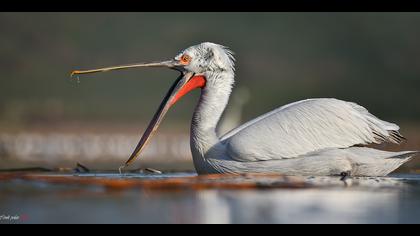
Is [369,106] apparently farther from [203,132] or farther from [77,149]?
[203,132]

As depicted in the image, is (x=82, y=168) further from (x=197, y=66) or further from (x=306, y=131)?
(x=306, y=131)

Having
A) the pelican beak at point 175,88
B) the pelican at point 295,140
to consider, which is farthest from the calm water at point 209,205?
the pelican beak at point 175,88

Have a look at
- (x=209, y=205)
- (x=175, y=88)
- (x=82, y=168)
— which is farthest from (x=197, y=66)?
(x=209, y=205)

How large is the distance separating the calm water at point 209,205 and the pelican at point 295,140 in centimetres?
68

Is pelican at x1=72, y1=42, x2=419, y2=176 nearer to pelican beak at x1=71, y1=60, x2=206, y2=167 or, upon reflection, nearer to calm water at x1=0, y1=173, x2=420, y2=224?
pelican beak at x1=71, y1=60, x2=206, y2=167

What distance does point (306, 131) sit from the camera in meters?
9.30

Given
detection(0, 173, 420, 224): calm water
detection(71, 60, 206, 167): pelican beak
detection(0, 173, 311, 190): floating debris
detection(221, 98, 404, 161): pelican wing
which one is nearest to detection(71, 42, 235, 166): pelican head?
detection(71, 60, 206, 167): pelican beak

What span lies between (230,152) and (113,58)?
7641 centimetres

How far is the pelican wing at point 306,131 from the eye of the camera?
9.08m

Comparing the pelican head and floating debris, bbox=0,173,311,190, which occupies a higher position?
the pelican head

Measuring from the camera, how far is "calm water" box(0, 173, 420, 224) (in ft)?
22.0
